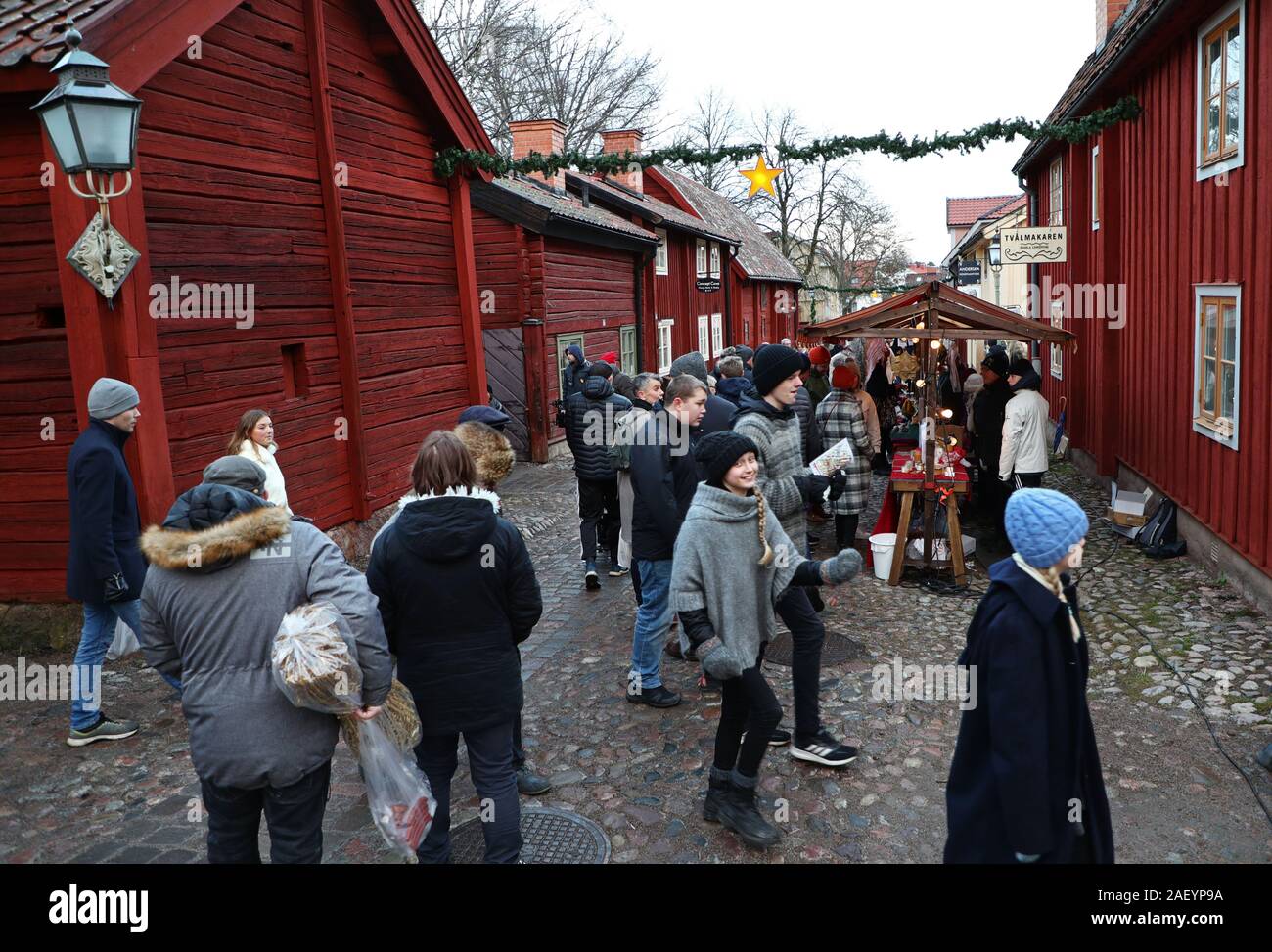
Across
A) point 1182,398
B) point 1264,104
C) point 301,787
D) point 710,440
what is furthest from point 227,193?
point 1182,398

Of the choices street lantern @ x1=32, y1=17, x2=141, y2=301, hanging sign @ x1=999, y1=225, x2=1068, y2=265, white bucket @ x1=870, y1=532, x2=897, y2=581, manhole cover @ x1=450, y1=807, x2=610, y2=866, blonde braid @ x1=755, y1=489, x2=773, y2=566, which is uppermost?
street lantern @ x1=32, y1=17, x2=141, y2=301

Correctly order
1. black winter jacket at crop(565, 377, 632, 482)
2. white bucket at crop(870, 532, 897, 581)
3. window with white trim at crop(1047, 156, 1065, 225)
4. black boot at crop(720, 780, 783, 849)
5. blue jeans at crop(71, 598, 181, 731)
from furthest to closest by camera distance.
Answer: window with white trim at crop(1047, 156, 1065, 225) → white bucket at crop(870, 532, 897, 581) → black winter jacket at crop(565, 377, 632, 482) → blue jeans at crop(71, 598, 181, 731) → black boot at crop(720, 780, 783, 849)

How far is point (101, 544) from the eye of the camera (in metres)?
5.53

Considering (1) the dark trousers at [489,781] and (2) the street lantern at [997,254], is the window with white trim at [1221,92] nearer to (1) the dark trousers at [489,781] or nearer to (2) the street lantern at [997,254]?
(2) the street lantern at [997,254]

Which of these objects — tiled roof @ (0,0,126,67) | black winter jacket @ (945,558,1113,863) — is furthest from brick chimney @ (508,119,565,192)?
black winter jacket @ (945,558,1113,863)

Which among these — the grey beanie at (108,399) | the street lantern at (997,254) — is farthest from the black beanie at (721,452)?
the street lantern at (997,254)

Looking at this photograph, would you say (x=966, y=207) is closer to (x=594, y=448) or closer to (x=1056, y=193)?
(x=1056, y=193)

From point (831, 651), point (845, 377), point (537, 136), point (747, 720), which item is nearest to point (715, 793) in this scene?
point (747, 720)

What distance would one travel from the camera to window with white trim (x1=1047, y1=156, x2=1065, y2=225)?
15.7 meters

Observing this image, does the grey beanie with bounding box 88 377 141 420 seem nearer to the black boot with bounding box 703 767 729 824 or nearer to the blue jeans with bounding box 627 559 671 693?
the blue jeans with bounding box 627 559 671 693

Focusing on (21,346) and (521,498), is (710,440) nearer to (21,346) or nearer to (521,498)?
(21,346)

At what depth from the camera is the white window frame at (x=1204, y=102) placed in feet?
25.8

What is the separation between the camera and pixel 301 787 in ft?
11.2

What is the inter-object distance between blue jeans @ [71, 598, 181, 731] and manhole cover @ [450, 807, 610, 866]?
2259 millimetres
